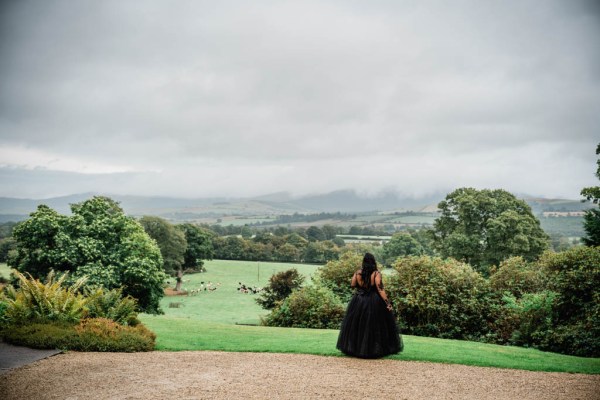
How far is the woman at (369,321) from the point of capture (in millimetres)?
10820

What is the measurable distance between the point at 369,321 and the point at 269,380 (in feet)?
9.96

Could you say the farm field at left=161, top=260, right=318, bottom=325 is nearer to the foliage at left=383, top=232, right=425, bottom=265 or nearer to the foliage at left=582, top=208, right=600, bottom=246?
the foliage at left=383, top=232, right=425, bottom=265

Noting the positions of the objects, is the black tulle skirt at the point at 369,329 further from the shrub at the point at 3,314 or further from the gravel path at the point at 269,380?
the shrub at the point at 3,314

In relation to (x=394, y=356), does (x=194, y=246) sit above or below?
below

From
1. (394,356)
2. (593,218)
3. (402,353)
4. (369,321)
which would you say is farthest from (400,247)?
(369,321)

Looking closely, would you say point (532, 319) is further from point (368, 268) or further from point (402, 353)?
point (368, 268)

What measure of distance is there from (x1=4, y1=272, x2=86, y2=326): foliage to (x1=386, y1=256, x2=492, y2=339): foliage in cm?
1258

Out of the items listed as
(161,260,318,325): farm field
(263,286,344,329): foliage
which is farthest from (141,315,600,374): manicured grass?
(161,260,318,325): farm field

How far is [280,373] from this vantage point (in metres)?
9.69

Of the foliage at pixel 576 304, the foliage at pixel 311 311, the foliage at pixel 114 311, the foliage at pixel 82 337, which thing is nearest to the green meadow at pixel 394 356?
the foliage at pixel 82 337

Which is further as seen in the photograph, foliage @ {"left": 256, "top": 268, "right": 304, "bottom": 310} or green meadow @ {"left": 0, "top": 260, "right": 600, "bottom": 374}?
foliage @ {"left": 256, "top": 268, "right": 304, "bottom": 310}

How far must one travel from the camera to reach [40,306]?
1288 cm

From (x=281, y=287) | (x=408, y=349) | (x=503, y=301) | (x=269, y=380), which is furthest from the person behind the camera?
(x=281, y=287)

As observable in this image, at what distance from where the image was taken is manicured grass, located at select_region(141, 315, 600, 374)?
1084 cm
